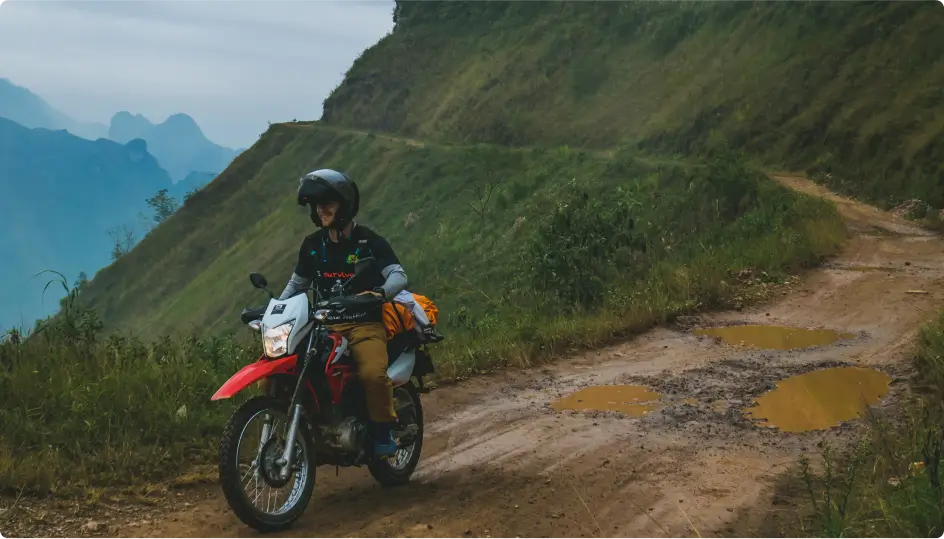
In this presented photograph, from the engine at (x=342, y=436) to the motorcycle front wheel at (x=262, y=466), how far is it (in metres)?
0.15

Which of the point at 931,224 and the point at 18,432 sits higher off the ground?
the point at 18,432

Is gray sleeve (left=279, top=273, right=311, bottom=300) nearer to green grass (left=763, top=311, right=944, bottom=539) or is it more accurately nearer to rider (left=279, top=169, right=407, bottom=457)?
rider (left=279, top=169, right=407, bottom=457)

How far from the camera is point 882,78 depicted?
25.7 meters

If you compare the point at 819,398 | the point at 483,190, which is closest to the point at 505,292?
the point at 819,398

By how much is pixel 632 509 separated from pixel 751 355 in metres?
4.20

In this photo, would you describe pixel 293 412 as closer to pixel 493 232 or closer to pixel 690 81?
pixel 493 232

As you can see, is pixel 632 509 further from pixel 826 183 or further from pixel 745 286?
pixel 826 183

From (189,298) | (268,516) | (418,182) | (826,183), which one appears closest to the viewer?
(268,516)

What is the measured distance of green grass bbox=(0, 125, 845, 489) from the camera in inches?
203

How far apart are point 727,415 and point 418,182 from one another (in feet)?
135

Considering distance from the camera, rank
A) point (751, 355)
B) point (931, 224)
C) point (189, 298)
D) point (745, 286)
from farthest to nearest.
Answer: point (189, 298)
point (931, 224)
point (745, 286)
point (751, 355)

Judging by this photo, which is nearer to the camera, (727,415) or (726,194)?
(727,415)

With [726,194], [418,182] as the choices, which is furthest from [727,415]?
[418,182]

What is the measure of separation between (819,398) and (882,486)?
2823mm
